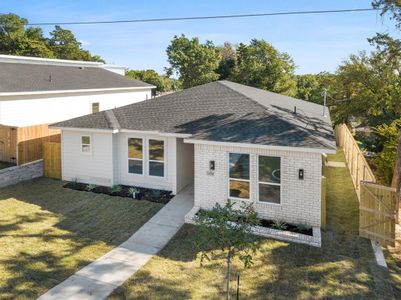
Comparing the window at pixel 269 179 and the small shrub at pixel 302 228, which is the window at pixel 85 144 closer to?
the window at pixel 269 179

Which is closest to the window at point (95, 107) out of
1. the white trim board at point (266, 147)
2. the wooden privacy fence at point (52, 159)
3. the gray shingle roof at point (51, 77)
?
the gray shingle roof at point (51, 77)

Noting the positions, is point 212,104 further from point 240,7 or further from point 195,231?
point 195,231

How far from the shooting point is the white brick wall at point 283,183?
1165 cm

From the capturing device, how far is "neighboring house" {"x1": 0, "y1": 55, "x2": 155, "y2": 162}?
63.1 ft

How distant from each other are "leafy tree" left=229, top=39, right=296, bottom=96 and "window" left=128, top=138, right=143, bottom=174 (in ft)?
94.1

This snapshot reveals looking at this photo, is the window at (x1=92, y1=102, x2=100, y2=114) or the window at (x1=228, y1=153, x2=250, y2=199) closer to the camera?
→ the window at (x1=228, y1=153, x2=250, y2=199)

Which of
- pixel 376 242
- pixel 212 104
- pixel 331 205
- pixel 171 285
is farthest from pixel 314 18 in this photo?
pixel 171 285

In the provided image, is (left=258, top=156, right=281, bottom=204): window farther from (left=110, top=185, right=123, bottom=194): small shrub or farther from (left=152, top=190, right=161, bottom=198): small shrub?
(left=110, top=185, right=123, bottom=194): small shrub

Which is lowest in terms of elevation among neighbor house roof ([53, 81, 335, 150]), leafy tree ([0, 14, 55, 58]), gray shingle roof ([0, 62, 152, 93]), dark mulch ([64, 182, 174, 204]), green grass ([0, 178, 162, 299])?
green grass ([0, 178, 162, 299])

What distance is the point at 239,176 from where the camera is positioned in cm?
1267

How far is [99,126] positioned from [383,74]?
72.5 ft

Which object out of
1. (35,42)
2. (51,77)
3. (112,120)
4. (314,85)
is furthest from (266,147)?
Result: (35,42)

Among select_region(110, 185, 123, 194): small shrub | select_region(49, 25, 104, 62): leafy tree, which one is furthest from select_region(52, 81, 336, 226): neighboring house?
select_region(49, 25, 104, 62): leafy tree

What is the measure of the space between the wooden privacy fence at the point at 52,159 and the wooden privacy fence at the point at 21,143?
899 mm
